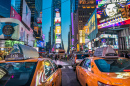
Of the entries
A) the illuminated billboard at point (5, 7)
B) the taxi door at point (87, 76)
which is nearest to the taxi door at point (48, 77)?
the taxi door at point (87, 76)

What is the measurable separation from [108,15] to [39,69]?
27.4 metres

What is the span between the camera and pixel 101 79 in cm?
312

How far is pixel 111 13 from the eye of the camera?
26.1 meters

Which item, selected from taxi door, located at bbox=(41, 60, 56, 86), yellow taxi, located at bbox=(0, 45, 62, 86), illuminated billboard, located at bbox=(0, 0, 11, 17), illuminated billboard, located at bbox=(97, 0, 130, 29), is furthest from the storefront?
illuminated billboard, located at bbox=(0, 0, 11, 17)

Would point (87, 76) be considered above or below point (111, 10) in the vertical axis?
below

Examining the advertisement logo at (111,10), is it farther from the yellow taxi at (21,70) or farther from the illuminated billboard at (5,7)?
the illuminated billboard at (5,7)

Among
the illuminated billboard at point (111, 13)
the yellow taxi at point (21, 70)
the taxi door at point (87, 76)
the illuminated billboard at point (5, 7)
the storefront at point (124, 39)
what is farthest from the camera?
the illuminated billboard at point (5, 7)

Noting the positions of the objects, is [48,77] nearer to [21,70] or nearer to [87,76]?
[21,70]

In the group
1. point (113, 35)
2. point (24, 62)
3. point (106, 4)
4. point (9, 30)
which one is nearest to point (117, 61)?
point (24, 62)

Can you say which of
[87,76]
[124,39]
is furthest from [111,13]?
[87,76]

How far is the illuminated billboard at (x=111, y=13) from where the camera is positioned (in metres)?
24.1

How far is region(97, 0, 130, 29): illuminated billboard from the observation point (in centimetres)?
2409

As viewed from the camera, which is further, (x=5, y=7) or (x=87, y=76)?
(x=5, y=7)

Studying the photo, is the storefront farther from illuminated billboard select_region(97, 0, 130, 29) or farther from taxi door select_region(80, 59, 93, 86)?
taxi door select_region(80, 59, 93, 86)
